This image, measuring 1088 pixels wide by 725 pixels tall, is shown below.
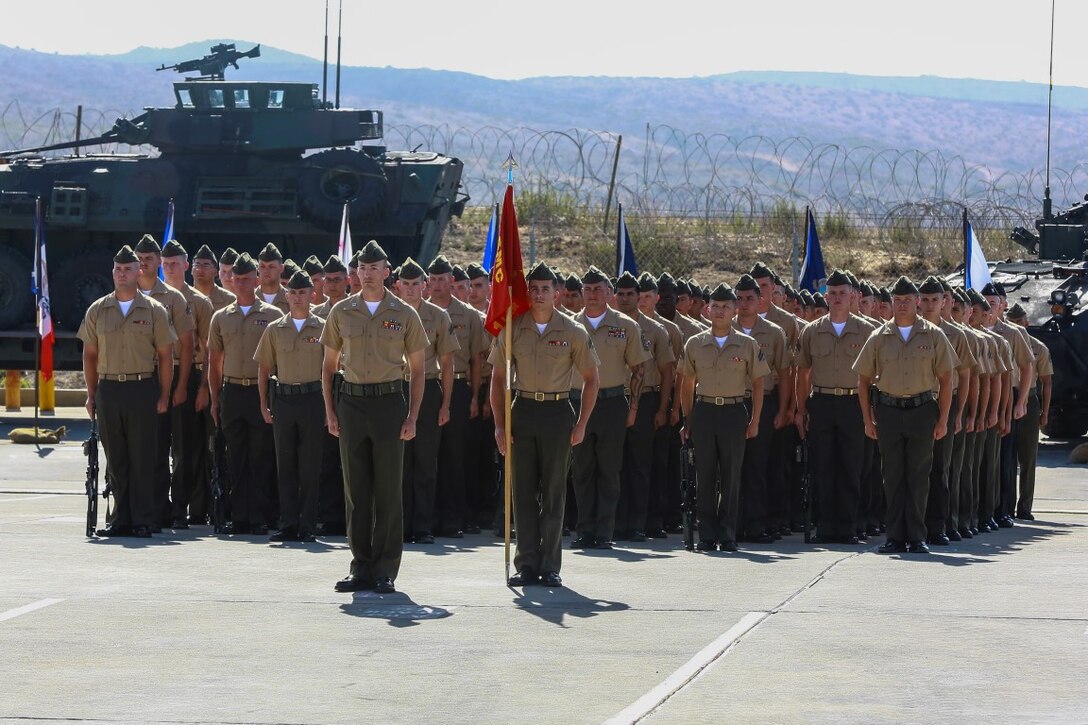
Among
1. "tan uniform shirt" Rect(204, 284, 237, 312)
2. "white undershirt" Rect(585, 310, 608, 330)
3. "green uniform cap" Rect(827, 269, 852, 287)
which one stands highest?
"green uniform cap" Rect(827, 269, 852, 287)

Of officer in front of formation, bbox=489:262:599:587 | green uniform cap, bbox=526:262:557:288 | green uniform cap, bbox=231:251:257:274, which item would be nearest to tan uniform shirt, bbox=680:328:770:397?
officer in front of formation, bbox=489:262:599:587

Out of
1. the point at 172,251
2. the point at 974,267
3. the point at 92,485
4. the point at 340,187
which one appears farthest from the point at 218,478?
the point at 340,187

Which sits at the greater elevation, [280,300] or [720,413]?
[280,300]

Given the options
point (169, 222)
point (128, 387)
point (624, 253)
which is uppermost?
point (624, 253)

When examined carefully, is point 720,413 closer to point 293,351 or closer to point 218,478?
point 293,351

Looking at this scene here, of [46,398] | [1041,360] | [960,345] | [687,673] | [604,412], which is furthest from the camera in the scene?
[46,398]

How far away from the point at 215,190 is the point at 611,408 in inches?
571

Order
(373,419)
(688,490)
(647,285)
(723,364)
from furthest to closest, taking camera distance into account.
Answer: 1. (647,285)
2. (688,490)
3. (723,364)
4. (373,419)

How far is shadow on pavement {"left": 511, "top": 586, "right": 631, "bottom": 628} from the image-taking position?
9.23 metres

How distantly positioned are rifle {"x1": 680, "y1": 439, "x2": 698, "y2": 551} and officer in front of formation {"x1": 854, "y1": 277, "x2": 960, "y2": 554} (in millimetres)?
1140

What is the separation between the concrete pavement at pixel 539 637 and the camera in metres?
7.18

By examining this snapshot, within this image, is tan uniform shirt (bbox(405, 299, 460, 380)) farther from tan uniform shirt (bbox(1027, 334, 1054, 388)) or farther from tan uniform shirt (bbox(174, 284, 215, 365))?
tan uniform shirt (bbox(1027, 334, 1054, 388))

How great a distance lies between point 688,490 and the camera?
12.5 meters

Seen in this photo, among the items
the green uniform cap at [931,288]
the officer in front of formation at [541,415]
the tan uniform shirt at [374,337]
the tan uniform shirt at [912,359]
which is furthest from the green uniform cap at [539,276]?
the green uniform cap at [931,288]
